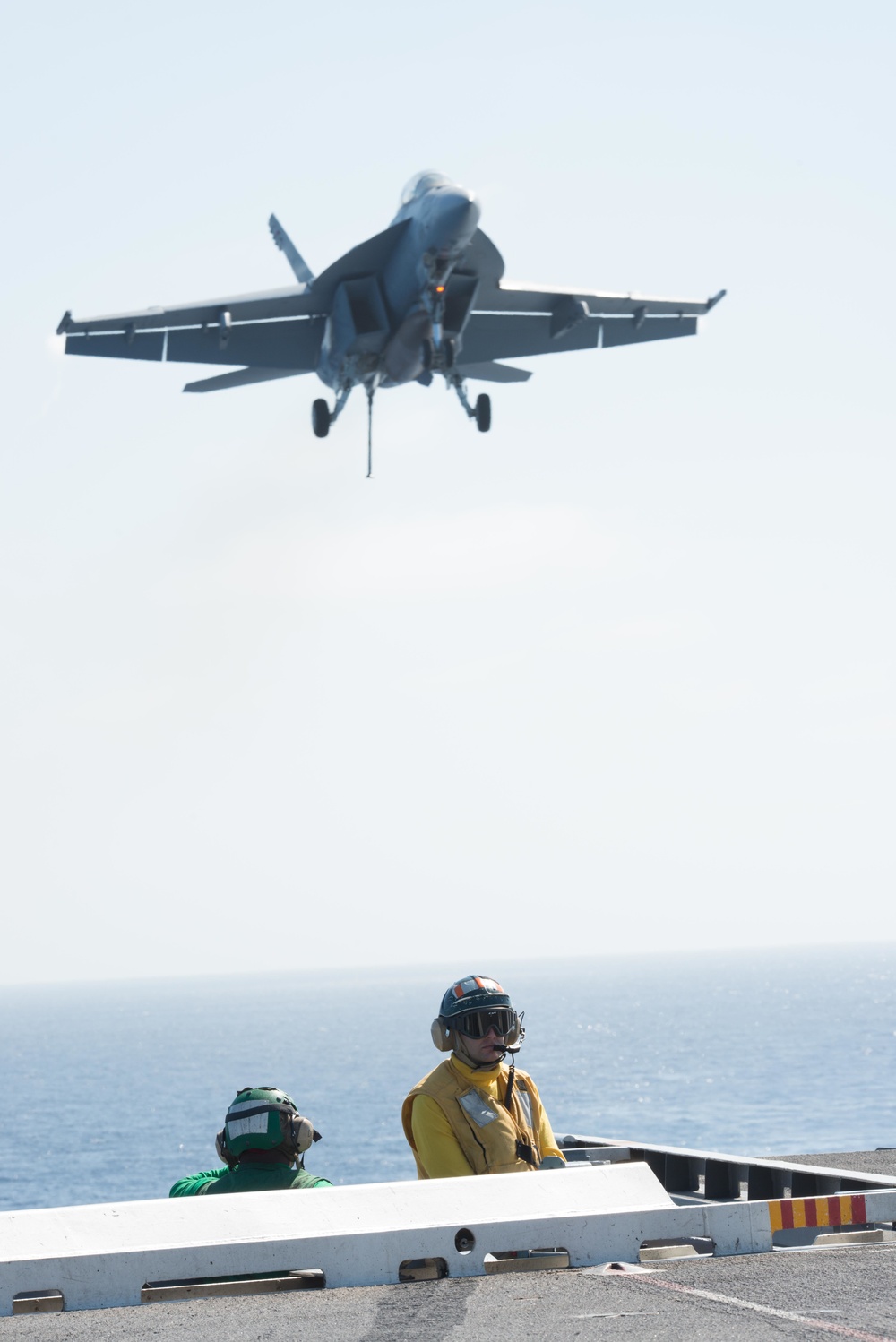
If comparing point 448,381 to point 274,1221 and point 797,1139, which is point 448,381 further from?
point 797,1139

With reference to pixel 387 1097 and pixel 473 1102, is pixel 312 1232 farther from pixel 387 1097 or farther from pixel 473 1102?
pixel 387 1097

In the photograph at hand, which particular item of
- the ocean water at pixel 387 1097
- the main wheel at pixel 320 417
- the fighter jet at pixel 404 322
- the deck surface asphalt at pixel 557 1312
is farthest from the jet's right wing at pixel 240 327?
the deck surface asphalt at pixel 557 1312

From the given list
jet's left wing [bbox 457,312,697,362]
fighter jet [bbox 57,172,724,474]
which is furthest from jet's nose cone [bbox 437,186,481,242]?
jet's left wing [bbox 457,312,697,362]

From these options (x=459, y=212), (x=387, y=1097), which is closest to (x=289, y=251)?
(x=459, y=212)

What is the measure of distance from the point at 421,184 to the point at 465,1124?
25.3m

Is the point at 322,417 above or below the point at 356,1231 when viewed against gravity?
above

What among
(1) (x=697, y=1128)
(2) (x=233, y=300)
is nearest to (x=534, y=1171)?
(2) (x=233, y=300)

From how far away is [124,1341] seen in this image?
5121 mm

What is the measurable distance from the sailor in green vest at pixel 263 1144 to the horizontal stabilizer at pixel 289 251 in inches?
1252

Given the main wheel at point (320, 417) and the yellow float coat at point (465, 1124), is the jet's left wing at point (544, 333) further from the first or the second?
the yellow float coat at point (465, 1124)

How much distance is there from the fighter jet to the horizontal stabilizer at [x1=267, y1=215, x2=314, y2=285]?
12 cm

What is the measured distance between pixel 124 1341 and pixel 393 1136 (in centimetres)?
8488

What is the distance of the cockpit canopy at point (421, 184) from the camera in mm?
29328

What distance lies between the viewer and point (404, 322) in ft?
102
